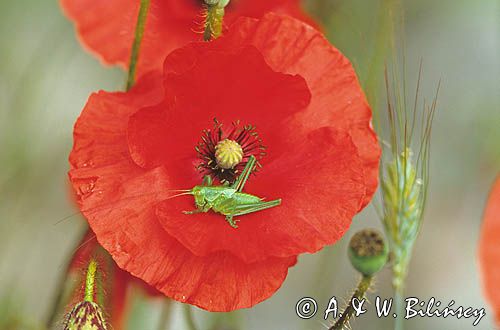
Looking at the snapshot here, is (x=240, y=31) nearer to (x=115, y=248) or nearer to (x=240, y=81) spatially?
(x=240, y=81)

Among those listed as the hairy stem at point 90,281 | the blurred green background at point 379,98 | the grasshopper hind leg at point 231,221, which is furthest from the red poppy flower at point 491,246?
the hairy stem at point 90,281

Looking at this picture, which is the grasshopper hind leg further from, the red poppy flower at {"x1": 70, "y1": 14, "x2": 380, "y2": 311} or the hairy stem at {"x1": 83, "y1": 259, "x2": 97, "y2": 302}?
the hairy stem at {"x1": 83, "y1": 259, "x2": 97, "y2": 302}

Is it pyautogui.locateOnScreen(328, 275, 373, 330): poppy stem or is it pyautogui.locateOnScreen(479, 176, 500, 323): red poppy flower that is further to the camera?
pyautogui.locateOnScreen(479, 176, 500, 323): red poppy flower

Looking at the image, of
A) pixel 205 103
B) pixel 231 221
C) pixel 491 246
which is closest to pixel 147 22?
pixel 205 103

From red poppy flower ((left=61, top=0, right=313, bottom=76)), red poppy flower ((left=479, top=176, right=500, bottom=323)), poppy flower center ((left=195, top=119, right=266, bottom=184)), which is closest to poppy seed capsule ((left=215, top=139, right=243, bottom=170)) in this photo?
poppy flower center ((left=195, top=119, right=266, bottom=184))

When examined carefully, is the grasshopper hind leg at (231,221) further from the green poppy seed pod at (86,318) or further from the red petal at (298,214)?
the green poppy seed pod at (86,318)

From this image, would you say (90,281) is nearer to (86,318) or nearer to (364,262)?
(86,318)
